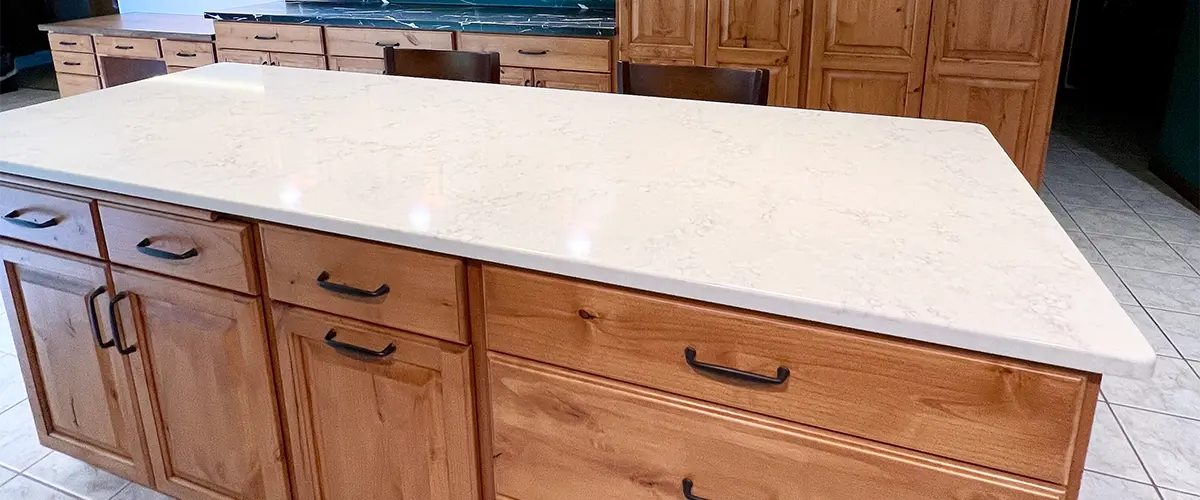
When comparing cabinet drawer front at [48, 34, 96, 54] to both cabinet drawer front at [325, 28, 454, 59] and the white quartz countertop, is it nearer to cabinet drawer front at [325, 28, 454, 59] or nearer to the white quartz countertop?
cabinet drawer front at [325, 28, 454, 59]

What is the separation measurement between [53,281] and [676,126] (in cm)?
127

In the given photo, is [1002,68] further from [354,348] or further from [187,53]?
[187,53]

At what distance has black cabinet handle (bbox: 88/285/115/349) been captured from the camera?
61.6 inches

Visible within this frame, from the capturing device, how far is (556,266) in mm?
1119

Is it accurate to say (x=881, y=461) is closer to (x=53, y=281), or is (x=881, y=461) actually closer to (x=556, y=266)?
(x=556, y=266)

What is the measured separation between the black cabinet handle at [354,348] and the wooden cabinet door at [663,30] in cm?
252

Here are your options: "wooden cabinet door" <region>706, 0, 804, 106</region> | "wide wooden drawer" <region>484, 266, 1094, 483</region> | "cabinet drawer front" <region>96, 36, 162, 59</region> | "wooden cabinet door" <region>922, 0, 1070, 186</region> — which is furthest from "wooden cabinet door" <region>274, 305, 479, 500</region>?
"cabinet drawer front" <region>96, 36, 162, 59</region>

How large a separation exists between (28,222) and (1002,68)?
318 centimetres

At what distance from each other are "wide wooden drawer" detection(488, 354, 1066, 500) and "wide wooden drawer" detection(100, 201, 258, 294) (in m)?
0.47

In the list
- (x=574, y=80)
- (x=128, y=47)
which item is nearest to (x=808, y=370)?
(x=574, y=80)

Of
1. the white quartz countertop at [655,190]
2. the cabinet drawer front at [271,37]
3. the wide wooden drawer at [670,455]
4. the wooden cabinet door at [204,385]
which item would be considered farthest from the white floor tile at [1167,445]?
the cabinet drawer front at [271,37]

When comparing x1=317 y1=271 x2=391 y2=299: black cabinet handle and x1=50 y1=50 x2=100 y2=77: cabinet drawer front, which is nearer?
x1=317 y1=271 x2=391 y2=299: black cabinet handle

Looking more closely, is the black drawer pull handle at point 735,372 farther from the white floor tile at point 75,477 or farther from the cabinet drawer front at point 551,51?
the cabinet drawer front at point 551,51

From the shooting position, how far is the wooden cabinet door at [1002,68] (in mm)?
3164
